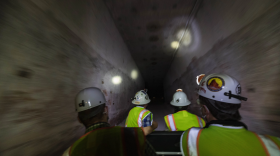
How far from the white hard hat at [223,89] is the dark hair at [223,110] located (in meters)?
0.05

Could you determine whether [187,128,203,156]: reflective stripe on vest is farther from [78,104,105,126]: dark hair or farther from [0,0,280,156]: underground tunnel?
[78,104,105,126]: dark hair

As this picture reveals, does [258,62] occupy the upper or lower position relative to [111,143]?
upper

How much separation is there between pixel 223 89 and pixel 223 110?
0.78 feet

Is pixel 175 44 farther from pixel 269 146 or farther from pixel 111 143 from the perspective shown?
pixel 111 143

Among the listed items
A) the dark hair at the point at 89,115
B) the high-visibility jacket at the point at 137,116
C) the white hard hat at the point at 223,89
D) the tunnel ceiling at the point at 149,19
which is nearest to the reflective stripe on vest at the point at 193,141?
the white hard hat at the point at 223,89

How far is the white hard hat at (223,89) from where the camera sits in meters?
1.16

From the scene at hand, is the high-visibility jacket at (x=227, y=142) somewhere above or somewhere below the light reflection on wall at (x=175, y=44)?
below

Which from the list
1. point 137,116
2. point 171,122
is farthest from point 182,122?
point 137,116

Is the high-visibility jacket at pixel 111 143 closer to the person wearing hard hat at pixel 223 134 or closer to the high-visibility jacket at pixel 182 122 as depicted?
the person wearing hard hat at pixel 223 134

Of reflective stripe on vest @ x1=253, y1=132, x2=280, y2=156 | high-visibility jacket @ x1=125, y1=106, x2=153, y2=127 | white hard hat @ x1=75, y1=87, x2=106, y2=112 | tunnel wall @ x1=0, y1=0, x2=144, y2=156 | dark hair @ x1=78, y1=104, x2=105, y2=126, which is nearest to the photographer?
reflective stripe on vest @ x1=253, y1=132, x2=280, y2=156

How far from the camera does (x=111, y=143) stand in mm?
852

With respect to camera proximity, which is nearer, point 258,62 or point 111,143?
point 111,143

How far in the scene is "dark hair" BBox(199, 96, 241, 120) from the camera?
107 centimetres

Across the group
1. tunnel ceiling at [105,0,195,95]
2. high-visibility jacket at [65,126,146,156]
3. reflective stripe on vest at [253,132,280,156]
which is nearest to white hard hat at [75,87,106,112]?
high-visibility jacket at [65,126,146,156]
